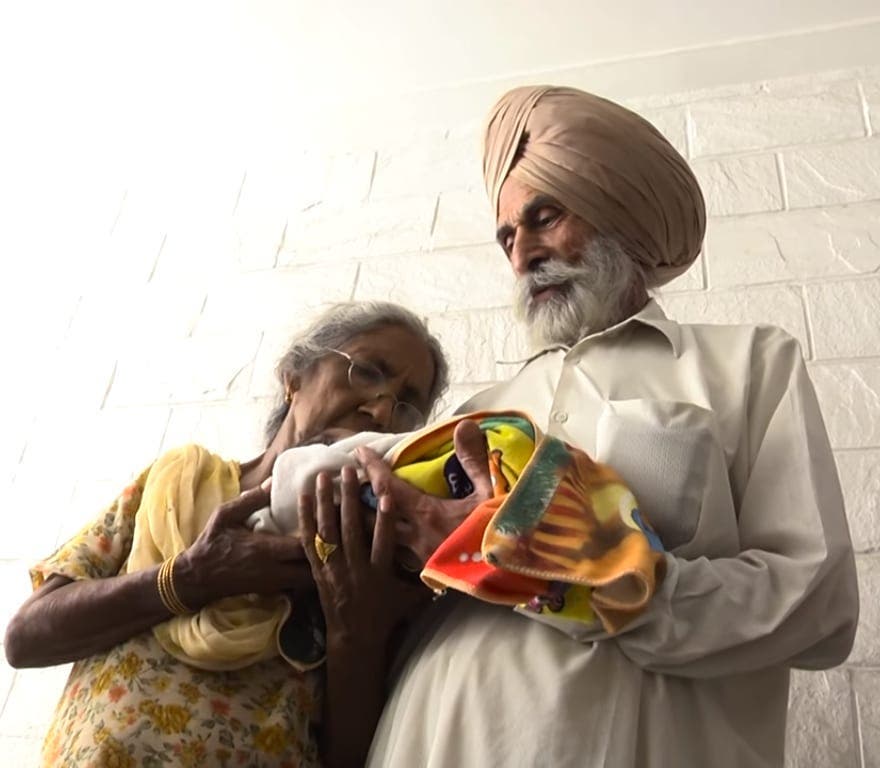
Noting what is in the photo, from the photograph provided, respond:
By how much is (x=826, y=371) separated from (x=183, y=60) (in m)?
1.77

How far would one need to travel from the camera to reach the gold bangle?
1161 mm

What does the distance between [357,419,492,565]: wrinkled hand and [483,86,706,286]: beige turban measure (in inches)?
20.8

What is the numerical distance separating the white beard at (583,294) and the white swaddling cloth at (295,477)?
0.35m

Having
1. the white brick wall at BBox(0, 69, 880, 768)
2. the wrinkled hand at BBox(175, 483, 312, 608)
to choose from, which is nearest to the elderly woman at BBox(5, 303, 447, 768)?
the wrinkled hand at BBox(175, 483, 312, 608)

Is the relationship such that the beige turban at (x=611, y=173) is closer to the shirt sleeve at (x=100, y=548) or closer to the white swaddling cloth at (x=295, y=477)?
the white swaddling cloth at (x=295, y=477)

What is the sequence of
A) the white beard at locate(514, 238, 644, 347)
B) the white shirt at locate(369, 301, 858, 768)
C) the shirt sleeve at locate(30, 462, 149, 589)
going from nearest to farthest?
the white shirt at locate(369, 301, 858, 768) → the shirt sleeve at locate(30, 462, 149, 589) → the white beard at locate(514, 238, 644, 347)

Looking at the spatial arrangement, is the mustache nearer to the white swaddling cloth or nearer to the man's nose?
the man's nose

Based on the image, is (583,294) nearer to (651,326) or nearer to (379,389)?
(651,326)

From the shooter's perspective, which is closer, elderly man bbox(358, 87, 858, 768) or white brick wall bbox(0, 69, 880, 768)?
elderly man bbox(358, 87, 858, 768)

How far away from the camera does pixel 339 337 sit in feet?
5.19

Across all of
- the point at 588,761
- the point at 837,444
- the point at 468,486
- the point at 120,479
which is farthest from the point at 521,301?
the point at 120,479

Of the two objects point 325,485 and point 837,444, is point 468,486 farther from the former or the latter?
point 837,444

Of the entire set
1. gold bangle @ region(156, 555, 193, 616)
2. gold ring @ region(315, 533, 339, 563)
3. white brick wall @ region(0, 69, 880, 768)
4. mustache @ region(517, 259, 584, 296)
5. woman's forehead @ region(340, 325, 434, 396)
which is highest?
gold ring @ region(315, 533, 339, 563)

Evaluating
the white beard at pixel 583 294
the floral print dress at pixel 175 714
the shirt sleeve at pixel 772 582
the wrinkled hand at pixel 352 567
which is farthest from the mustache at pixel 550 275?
the floral print dress at pixel 175 714
